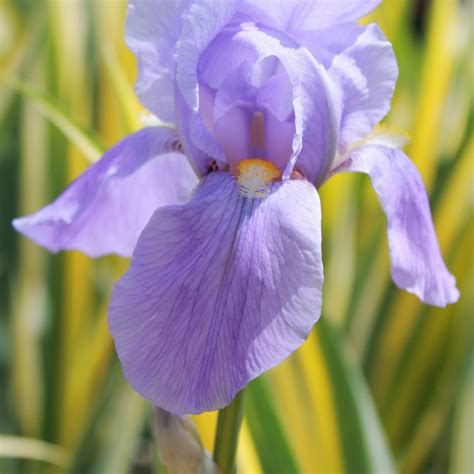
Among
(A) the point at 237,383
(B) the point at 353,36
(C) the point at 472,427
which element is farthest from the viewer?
(C) the point at 472,427

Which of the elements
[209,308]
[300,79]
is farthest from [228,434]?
[300,79]

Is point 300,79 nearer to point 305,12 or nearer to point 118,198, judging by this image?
point 305,12

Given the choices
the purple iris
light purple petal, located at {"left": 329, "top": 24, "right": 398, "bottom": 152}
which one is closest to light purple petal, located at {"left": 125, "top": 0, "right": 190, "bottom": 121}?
the purple iris

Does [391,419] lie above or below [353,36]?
below

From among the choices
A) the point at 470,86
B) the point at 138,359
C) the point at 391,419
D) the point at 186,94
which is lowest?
the point at 391,419

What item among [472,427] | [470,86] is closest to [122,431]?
[472,427]

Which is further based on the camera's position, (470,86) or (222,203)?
(470,86)

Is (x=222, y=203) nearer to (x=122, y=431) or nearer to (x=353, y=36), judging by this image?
(x=353, y=36)
